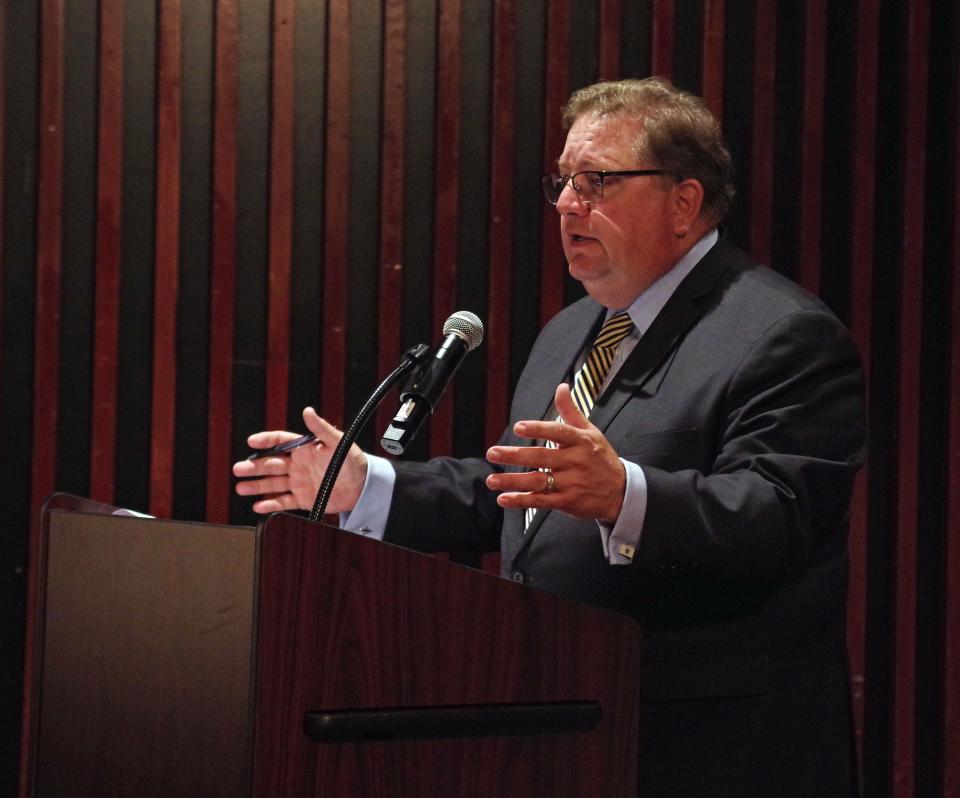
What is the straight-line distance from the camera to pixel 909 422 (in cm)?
298

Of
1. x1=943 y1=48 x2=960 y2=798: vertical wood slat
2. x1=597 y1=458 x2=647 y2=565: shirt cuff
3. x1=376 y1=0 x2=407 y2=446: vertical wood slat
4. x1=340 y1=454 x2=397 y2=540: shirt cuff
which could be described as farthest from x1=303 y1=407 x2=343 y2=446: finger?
x1=943 y1=48 x2=960 y2=798: vertical wood slat

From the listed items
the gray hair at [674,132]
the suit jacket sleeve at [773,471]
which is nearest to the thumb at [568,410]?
the suit jacket sleeve at [773,471]

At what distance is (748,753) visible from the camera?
5.43 feet

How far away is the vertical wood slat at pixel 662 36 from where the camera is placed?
2.97 m

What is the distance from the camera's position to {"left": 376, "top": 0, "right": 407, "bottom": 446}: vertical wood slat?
2.90 metres

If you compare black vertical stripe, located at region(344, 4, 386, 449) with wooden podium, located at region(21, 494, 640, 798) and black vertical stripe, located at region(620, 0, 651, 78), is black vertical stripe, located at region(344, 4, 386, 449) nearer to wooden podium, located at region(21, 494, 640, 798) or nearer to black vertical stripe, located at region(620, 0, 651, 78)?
black vertical stripe, located at region(620, 0, 651, 78)

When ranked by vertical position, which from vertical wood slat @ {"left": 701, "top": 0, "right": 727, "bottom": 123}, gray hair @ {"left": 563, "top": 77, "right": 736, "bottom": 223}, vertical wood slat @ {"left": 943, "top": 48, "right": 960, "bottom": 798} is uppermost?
vertical wood slat @ {"left": 701, "top": 0, "right": 727, "bottom": 123}

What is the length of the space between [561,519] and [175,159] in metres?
1.55

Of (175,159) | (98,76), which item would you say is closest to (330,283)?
(175,159)

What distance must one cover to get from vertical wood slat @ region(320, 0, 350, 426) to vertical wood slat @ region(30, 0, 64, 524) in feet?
2.08

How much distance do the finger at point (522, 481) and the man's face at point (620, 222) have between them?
0.79 meters

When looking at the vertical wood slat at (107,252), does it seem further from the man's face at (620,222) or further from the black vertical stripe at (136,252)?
the man's face at (620,222)

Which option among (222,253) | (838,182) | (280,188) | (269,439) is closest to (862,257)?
(838,182)

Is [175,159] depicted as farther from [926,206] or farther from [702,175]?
[926,206]
